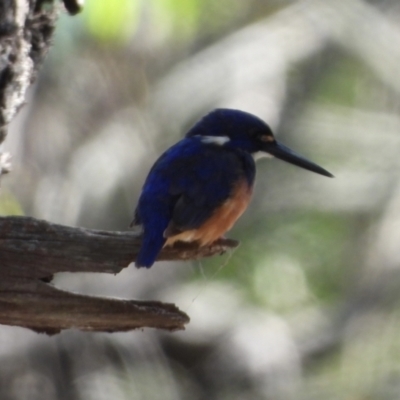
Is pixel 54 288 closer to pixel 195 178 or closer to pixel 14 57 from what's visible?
pixel 14 57

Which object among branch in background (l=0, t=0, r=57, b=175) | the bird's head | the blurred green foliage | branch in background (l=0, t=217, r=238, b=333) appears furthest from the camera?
the bird's head

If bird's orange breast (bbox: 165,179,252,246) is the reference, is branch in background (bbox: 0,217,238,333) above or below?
above

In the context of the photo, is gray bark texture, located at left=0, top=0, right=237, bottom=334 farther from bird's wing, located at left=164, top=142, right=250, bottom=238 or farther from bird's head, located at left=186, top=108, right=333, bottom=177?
bird's head, located at left=186, top=108, right=333, bottom=177

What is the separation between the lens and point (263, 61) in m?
7.56

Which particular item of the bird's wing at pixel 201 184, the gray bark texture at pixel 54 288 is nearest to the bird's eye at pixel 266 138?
the bird's wing at pixel 201 184

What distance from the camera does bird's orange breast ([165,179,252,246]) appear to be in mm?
3543

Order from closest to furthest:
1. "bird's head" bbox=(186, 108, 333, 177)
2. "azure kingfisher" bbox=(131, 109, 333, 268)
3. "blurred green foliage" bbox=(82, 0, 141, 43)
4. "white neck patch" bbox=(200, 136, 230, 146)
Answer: "blurred green foliage" bbox=(82, 0, 141, 43) < "azure kingfisher" bbox=(131, 109, 333, 268) < "white neck patch" bbox=(200, 136, 230, 146) < "bird's head" bbox=(186, 108, 333, 177)

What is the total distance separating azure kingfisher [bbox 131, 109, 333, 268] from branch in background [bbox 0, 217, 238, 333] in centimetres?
A: 45

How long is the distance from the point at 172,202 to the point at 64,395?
2542 mm

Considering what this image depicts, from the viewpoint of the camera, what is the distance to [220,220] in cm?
366

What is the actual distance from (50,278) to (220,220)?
1146mm

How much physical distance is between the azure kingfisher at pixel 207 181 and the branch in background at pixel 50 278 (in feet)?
1.47

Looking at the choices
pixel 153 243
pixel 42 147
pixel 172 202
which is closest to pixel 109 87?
pixel 42 147

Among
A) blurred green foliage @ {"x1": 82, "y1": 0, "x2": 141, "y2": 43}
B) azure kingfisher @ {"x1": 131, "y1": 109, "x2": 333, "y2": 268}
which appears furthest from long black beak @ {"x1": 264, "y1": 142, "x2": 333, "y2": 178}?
blurred green foliage @ {"x1": 82, "y1": 0, "x2": 141, "y2": 43}
